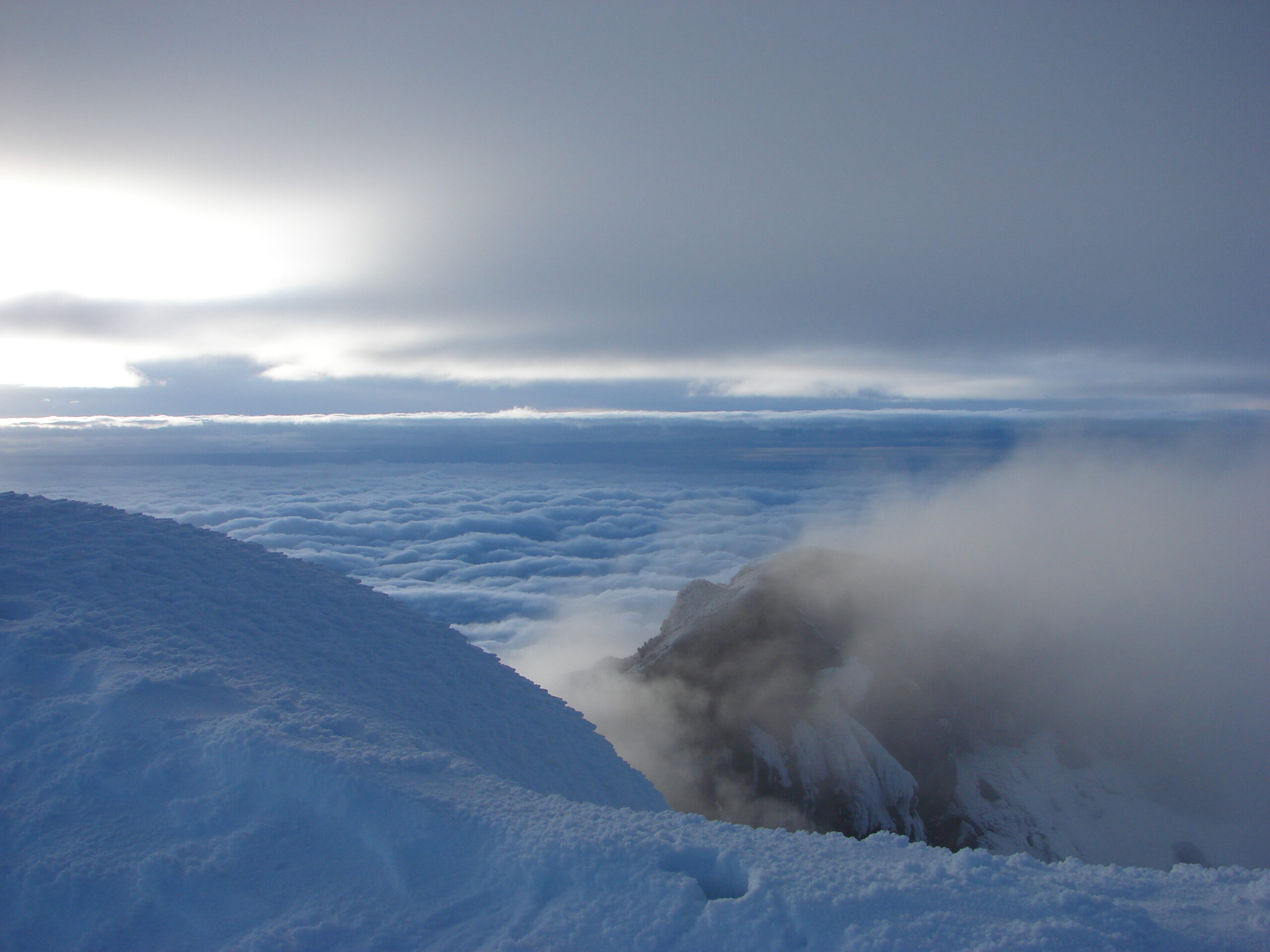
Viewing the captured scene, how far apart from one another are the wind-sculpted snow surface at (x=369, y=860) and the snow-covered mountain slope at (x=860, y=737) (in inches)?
521

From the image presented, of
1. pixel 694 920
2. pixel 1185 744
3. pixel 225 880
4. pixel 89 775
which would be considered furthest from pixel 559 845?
pixel 1185 744

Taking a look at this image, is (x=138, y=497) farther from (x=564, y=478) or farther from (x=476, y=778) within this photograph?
(x=476, y=778)

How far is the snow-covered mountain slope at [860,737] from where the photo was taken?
1733 cm

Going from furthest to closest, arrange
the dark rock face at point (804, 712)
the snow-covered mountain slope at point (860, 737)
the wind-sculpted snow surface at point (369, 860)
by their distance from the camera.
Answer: the snow-covered mountain slope at point (860, 737)
the dark rock face at point (804, 712)
the wind-sculpted snow surface at point (369, 860)

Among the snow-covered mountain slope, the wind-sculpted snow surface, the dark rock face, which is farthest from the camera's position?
the snow-covered mountain slope

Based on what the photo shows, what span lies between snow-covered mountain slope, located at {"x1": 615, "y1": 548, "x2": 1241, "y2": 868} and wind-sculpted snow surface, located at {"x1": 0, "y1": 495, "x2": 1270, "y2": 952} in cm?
1324

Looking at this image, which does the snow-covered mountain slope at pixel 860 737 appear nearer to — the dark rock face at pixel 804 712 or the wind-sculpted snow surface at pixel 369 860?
the dark rock face at pixel 804 712

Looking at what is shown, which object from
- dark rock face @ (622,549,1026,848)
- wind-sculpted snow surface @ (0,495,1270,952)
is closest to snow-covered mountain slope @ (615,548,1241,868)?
dark rock face @ (622,549,1026,848)

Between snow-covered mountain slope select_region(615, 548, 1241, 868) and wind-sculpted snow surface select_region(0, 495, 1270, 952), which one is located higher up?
wind-sculpted snow surface select_region(0, 495, 1270, 952)

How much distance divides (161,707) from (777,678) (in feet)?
56.0

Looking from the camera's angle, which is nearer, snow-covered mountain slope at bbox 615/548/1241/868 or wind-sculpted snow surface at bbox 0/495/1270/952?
wind-sculpted snow surface at bbox 0/495/1270/952

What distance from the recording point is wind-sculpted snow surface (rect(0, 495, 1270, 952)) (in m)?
3.35

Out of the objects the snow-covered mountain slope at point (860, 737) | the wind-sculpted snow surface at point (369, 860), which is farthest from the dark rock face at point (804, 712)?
the wind-sculpted snow surface at point (369, 860)

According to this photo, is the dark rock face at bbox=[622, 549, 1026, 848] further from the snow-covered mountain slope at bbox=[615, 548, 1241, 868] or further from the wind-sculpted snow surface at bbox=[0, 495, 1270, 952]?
the wind-sculpted snow surface at bbox=[0, 495, 1270, 952]
